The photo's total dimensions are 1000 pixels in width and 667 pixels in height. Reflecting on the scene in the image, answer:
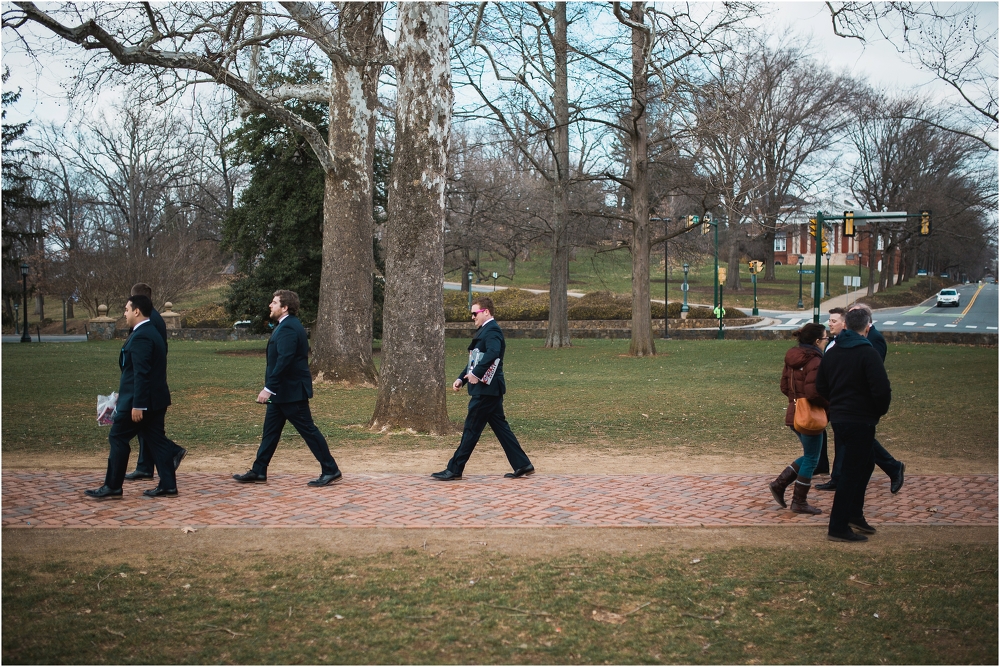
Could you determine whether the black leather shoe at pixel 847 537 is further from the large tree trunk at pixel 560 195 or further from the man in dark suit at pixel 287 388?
the large tree trunk at pixel 560 195

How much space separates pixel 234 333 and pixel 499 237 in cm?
1496

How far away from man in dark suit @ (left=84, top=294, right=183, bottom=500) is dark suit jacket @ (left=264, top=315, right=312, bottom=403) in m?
0.96

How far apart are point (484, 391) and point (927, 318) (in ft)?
169

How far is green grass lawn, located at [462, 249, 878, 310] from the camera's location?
209ft

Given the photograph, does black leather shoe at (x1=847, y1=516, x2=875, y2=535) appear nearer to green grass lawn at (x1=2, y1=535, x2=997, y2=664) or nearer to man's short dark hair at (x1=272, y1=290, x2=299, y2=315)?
green grass lawn at (x1=2, y1=535, x2=997, y2=664)

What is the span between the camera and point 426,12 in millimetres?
11406

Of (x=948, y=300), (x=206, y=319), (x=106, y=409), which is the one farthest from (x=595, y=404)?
(x=948, y=300)

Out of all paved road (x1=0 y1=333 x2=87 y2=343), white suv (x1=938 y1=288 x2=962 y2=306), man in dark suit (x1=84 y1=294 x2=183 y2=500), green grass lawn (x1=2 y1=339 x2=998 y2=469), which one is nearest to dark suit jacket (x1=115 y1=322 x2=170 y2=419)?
man in dark suit (x1=84 y1=294 x2=183 y2=500)

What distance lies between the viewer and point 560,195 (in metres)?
30.3

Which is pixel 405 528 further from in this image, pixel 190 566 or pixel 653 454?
pixel 653 454

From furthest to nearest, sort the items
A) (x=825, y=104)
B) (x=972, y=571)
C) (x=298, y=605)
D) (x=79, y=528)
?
(x=825, y=104)
(x=79, y=528)
(x=972, y=571)
(x=298, y=605)

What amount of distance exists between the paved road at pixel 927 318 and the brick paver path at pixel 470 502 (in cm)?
3372

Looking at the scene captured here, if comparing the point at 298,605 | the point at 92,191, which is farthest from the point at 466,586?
the point at 92,191

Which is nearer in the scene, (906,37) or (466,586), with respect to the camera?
(466,586)
